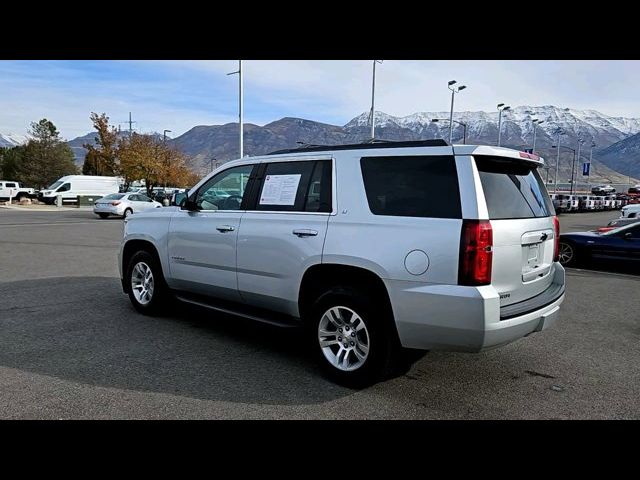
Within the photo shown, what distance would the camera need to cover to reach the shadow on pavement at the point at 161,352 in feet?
13.2

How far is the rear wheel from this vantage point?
36.7ft

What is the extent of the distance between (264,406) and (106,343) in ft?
7.44

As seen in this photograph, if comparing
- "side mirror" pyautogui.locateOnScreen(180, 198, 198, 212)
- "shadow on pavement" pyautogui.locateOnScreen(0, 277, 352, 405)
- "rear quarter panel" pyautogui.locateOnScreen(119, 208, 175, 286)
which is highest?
"side mirror" pyautogui.locateOnScreen(180, 198, 198, 212)

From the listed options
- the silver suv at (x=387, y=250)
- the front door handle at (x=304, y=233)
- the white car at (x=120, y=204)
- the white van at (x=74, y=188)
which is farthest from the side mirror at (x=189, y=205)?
the white van at (x=74, y=188)

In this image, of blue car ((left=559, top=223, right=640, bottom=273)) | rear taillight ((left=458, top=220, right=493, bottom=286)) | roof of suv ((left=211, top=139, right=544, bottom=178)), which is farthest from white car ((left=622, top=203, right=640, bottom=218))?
rear taillight ((left=458, top=220, right=493, bottom=286))

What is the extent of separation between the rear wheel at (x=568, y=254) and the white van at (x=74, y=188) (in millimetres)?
40453

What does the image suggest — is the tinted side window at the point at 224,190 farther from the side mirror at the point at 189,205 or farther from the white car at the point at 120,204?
the white car at the point at 120,204

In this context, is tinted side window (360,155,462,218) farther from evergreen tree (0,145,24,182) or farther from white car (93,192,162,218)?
evergreen tree (0,145,24,182)

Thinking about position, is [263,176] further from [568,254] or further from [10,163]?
[10,163]

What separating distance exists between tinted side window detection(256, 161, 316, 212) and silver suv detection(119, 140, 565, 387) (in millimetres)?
13
